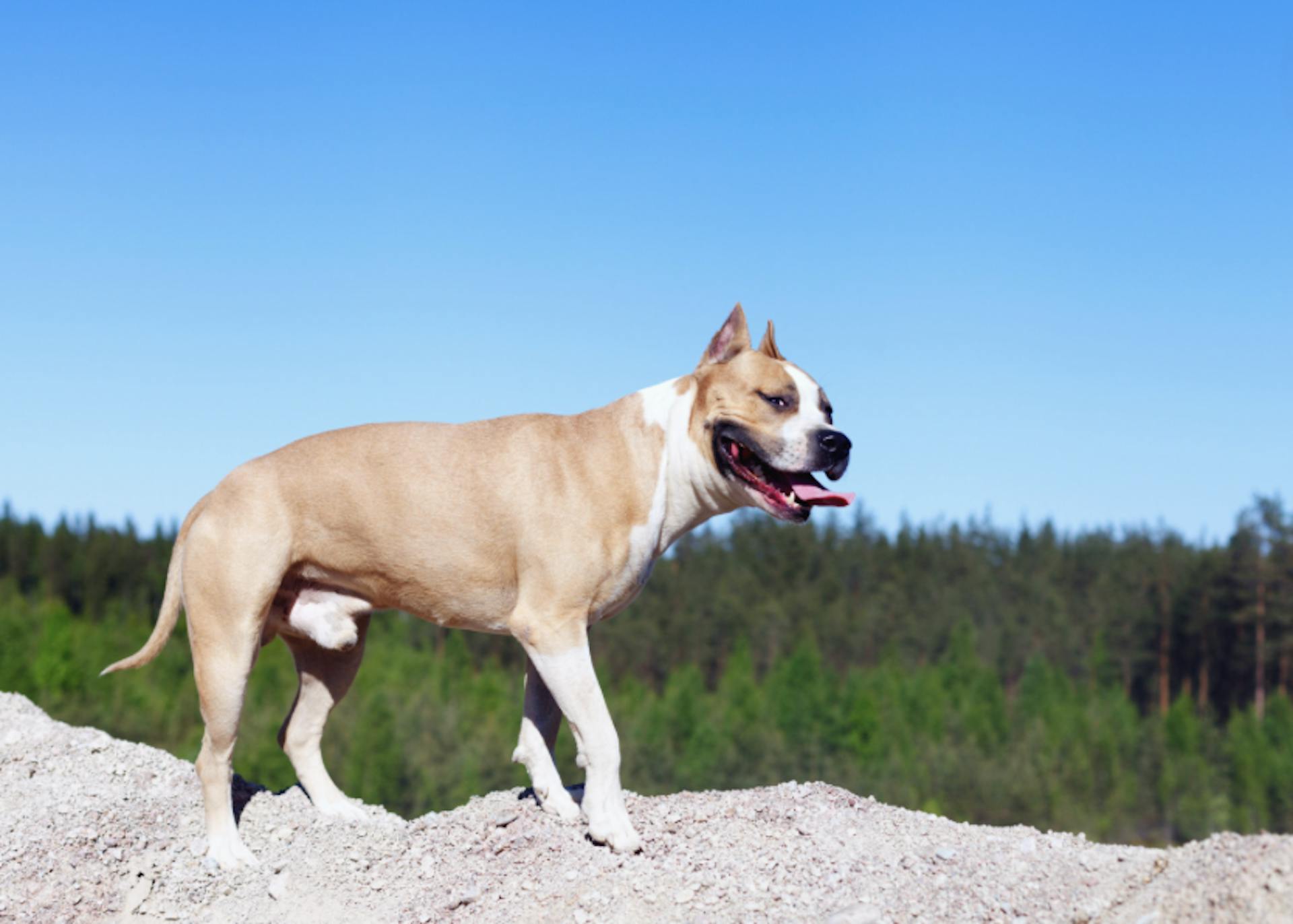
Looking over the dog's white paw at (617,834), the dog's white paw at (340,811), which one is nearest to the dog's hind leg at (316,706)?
the dog's white paw at (340,811)

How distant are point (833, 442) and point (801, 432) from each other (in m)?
0.23

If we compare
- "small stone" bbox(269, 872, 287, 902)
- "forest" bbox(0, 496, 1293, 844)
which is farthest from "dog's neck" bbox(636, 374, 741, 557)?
"forest" bbox(0, 496, 1293, 844)

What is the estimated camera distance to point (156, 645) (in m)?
10.2

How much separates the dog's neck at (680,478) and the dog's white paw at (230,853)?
3844 mm

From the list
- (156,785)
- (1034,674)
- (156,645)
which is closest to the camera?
(156,645)

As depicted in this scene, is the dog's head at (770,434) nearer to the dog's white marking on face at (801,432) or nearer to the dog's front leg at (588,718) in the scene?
the dog's white marking on face at (801,432)

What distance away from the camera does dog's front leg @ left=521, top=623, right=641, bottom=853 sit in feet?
28.8

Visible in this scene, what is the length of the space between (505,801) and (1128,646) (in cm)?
13230

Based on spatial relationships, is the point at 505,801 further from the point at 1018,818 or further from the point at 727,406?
the point at 1018,818

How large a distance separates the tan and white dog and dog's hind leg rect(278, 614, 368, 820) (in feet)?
1.84

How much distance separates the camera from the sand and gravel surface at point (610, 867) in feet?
26.2

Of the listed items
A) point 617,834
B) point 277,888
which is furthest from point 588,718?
point 277,888

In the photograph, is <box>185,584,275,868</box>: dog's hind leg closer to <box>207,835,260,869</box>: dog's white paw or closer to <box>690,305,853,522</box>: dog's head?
<box>207,835,260,869</box>: dog's white paw

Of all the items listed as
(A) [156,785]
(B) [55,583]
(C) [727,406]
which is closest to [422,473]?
(C) [727,406]
